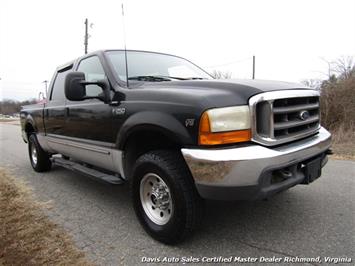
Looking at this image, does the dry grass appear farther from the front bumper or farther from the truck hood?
the truck hood

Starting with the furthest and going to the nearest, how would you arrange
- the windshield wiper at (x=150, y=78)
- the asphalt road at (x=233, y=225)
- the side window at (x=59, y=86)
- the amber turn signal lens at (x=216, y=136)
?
the side window at (x=59, y=86) → the windshield wiper at (x=150, y=78) → the asphalt road at (x=233, y=225) → the amber turn signal lens at (x=216, y=136)

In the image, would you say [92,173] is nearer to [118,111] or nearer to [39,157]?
[118,111]

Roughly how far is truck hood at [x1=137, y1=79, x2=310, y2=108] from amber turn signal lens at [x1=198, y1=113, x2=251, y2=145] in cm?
15

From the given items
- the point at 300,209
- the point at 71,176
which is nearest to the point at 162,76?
the point at 300,209

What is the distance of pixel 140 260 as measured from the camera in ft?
8.96

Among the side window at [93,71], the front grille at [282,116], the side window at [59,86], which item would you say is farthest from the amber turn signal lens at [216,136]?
the side window at [59,86]

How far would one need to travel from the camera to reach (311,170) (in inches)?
115

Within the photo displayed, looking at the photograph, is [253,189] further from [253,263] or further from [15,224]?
[15,224]

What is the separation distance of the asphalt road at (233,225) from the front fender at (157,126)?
983 millimetres

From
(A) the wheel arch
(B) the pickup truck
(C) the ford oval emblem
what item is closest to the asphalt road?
(B) the pickup truck

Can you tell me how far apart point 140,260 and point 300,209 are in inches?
76.5

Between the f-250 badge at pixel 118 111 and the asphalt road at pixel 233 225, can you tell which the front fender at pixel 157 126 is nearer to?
the f-250 badge at pixel 118 111

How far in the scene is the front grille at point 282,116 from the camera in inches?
103

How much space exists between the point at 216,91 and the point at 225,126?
0.35 meters
